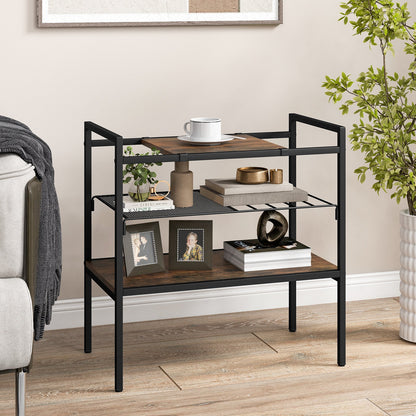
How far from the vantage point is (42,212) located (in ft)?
7.26

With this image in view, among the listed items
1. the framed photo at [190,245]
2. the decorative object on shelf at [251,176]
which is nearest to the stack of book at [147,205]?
the framed photo at [190,245]

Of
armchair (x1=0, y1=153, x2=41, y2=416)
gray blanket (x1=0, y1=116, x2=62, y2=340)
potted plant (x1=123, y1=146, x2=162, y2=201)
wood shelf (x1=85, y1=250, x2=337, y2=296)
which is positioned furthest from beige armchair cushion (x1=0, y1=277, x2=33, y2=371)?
potted plant (x1=123, y1=146, x2=162, y2=201)

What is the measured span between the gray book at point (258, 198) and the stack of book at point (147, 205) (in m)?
0.16

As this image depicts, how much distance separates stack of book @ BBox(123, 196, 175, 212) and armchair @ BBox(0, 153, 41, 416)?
0.46 metres

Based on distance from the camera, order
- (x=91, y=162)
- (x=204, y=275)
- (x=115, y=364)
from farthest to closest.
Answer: (x=91, y=162)
(x=204, y=275)
(x=115, y=364)

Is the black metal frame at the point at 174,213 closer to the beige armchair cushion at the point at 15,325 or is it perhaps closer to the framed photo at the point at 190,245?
the framed photo at the point at 190,245

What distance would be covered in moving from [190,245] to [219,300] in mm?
579

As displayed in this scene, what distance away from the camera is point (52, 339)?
2994mm

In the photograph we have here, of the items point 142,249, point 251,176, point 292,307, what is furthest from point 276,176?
point 292,307

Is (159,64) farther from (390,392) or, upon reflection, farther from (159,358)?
(390,392)

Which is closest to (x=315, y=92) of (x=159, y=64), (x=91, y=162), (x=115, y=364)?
(x=159, y=64)

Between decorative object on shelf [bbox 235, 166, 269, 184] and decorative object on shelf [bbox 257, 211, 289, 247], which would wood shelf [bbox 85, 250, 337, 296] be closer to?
decorative object on shelf [bbox 257, 211, 289, 247]

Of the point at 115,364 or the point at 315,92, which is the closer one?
the point at 115,364

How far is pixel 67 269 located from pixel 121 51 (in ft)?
2.69
